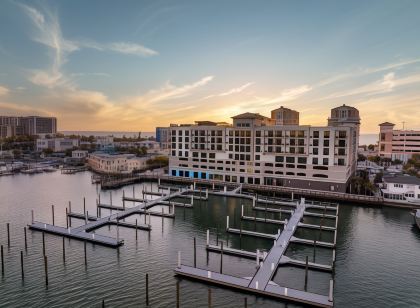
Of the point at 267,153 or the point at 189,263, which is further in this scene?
the point at 267,153

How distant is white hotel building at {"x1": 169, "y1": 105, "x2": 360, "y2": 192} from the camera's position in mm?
70938

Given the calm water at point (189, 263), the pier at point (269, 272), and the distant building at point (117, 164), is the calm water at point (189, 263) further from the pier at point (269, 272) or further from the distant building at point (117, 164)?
the distant building at point (117, 164)

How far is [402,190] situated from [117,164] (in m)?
79.5

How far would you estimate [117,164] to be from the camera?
10488 cm

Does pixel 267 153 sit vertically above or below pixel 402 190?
above

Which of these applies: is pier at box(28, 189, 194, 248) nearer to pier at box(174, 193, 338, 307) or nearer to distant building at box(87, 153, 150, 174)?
pier at box(174, 193, 338, 307)

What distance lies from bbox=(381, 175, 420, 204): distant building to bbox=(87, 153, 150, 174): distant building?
72.6 meters

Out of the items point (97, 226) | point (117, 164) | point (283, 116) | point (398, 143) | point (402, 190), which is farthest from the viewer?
point (398, 143)

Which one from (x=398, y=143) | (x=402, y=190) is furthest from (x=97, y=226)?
(x=398, y=143)

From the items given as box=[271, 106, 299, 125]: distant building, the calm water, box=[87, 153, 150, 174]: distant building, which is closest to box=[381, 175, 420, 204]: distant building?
the calm water

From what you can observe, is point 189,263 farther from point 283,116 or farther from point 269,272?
point 283,116

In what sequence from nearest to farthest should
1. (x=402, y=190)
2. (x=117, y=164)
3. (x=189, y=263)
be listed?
1. (x=189, y=263)
2. (x=402, y=190)
3. (x=117, y=164)

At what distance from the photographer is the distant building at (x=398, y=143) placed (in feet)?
422

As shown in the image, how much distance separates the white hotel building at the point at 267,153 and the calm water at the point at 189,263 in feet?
60.6
